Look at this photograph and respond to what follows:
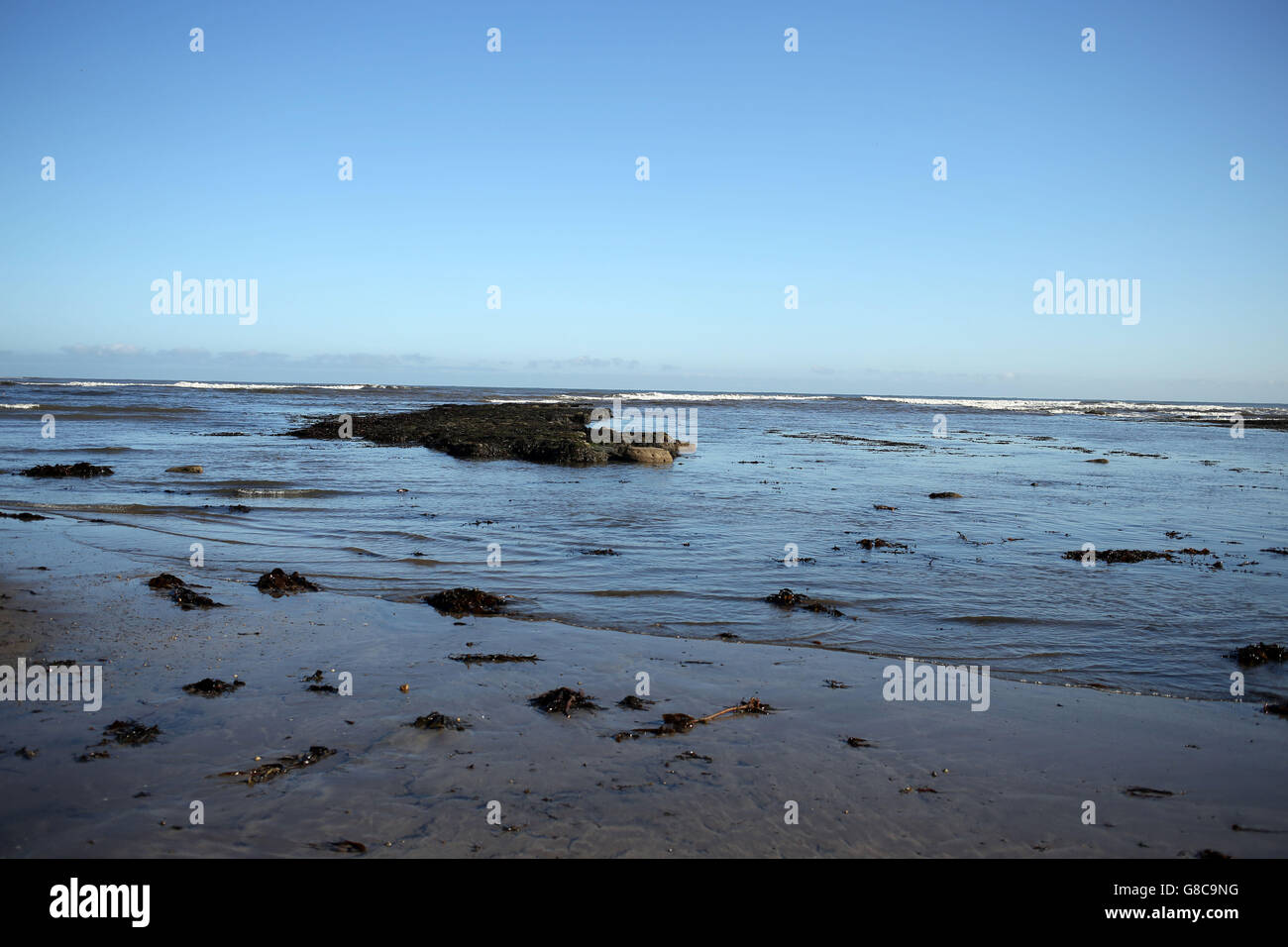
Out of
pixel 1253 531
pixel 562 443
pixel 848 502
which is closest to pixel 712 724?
pixel 848 502

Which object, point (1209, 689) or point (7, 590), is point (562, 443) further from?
point (1209, 689)

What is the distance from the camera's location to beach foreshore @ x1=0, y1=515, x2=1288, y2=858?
410cm

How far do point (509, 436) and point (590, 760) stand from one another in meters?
23.4

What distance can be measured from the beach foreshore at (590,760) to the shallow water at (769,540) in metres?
1.15

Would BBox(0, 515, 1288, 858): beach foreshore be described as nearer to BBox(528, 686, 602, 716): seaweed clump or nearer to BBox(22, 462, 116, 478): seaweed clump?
BBox(528, 686, 602, 716): seaweed clump

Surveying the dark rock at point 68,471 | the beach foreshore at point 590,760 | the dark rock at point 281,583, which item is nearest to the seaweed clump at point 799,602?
the beach foreshore at point 590,760

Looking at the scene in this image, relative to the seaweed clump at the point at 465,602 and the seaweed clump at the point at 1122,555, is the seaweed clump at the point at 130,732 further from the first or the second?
the seaweed clump at the point at 1122,555

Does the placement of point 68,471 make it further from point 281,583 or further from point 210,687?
point 210,687

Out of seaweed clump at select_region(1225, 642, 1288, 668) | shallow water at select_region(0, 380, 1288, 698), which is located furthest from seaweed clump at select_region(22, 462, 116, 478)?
seaweed clump at select_region(1225, 642, 1288, 668)

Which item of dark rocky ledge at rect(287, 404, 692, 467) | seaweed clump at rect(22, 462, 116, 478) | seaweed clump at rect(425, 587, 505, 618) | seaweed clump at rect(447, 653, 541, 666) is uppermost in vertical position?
dark rocky ledge at rect(287, 404, 692, 467)

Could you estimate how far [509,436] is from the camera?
90.8ft

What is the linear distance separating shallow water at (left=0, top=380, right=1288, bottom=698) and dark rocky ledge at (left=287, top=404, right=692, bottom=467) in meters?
1.21

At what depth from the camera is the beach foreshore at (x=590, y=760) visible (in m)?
→ 4.10
